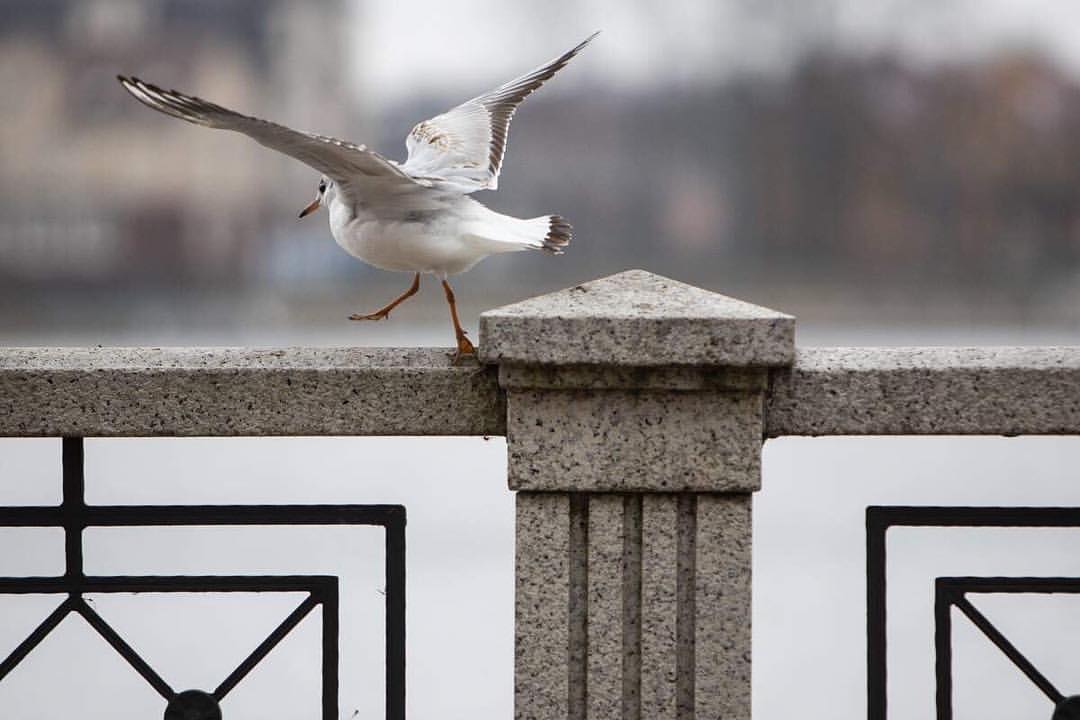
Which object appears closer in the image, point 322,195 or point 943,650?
point 943,650

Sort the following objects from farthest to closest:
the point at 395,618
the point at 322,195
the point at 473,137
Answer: the point at 322,195 < the point at 473,137 < the point at 395,618

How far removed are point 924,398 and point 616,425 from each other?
1.63 ft

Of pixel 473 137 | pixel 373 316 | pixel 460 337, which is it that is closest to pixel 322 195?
pixel 473 137

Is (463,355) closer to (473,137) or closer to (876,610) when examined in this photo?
(876,610)

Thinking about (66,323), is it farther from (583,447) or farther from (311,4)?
(583,447)

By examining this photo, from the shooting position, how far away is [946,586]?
234 cm

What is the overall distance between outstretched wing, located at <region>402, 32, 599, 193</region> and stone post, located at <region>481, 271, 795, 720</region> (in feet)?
4.61

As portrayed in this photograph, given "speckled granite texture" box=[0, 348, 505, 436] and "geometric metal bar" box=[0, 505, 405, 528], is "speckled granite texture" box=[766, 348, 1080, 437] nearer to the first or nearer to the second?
"speckled granite texture" box=[0, 348, 505, 436]

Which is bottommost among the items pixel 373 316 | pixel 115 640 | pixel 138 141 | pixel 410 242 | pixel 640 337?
pixel 115 640

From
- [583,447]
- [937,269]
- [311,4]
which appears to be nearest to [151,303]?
[311,4]

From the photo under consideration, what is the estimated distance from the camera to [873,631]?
2.39 meters

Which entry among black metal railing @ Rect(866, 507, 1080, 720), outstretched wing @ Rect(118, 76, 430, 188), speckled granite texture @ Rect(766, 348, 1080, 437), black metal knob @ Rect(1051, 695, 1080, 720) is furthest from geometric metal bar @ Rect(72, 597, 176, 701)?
black metal knob @ Rect(1051, 695, 1080, 720)

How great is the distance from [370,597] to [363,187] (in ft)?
16.2

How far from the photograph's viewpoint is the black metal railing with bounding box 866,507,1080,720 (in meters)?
2.34
